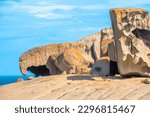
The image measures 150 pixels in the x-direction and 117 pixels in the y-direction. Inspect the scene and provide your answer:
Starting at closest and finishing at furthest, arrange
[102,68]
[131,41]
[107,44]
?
[131,41] < [102,68] < [107,44]

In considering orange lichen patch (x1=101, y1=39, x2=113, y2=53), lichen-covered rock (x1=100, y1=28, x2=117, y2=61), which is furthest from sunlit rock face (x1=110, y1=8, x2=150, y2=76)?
orange lichen patch (x1=101, y1=39, x2=113, y2=53)

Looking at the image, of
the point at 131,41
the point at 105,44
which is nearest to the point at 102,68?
the point at 131,41

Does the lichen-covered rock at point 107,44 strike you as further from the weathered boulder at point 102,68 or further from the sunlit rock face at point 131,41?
the sunlit rock face at point 131,41

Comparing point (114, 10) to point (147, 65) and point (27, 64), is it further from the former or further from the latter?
point (27, 64)

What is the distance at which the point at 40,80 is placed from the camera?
23906mm

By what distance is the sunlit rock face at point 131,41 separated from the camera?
2094 centimetres

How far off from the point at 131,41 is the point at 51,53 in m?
15.8

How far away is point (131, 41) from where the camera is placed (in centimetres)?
2102

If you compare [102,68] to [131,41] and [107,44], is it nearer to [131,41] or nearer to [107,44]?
[131,41]

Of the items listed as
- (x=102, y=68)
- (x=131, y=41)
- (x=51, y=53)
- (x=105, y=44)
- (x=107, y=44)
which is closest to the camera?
(x=131, y=41)

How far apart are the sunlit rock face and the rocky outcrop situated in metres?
12.9

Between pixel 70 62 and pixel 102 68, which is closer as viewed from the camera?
pixel 102 68

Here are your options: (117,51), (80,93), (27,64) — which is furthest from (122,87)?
(27,64)

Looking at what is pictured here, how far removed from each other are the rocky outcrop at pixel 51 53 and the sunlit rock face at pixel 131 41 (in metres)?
12.9
